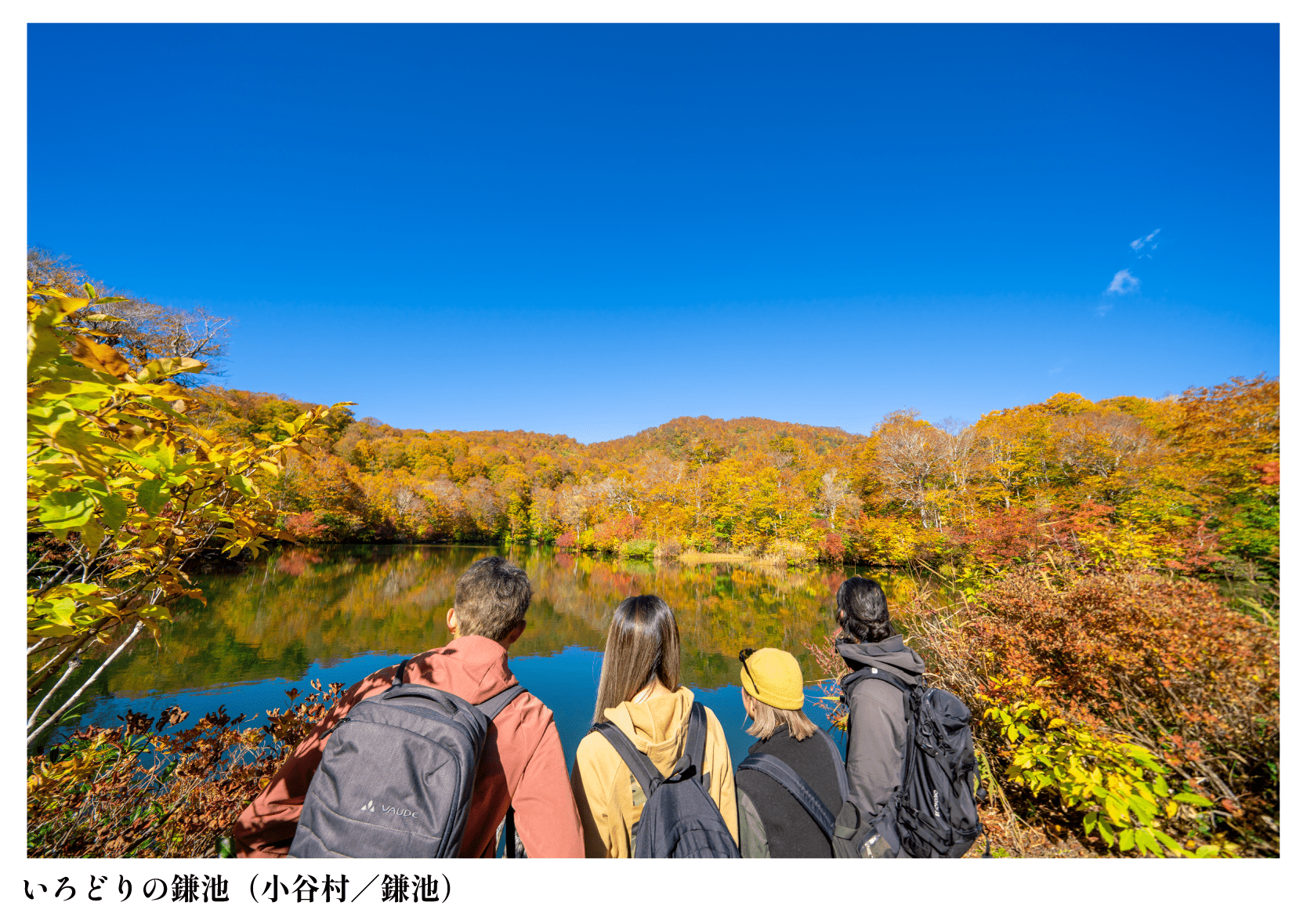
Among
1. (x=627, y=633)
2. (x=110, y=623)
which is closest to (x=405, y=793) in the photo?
(x=627, y=633)

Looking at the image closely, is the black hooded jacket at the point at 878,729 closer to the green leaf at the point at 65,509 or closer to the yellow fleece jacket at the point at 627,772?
the yellow fleece jacket at the point at 627,772

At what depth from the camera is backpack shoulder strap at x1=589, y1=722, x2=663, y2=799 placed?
1.15m

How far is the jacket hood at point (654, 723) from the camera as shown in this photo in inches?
46.8

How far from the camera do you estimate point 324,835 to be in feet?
3.18

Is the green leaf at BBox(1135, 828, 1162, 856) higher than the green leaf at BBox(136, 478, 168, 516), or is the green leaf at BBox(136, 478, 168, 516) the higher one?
the green leaf at BBox(136, 478, 168, 516)

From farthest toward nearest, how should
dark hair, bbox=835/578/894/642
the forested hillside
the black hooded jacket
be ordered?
1. the forested hillside
2. dark hair, bbox=835/578/894/642
3. the black hooded jacket

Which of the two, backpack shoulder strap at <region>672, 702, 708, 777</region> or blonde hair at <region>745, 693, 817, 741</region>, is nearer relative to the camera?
backpack shoulder strap at <region>672, 702, 708, 777</region>

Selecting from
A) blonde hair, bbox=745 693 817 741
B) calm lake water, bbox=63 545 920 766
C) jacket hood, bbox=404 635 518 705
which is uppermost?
jacket hood, bbox=404 635 518 705

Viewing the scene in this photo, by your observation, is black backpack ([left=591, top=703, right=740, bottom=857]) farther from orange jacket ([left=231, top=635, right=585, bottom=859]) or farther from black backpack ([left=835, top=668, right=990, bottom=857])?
black backpack ([left=835, top=668, right=990, bottom=857])

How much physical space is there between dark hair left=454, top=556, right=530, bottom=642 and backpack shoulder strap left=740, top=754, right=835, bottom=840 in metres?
0.76

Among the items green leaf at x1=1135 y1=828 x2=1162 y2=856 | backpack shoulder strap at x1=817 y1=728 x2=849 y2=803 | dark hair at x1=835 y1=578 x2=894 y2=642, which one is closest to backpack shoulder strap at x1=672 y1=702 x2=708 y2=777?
backpack shoulder strap at x1=817 y1=728 x2=849 y2=803

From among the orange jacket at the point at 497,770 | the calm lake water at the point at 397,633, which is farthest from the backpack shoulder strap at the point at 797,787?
the calm lake water at the point at 397,633

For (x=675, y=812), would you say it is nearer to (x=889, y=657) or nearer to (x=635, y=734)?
(x=635, y=734)

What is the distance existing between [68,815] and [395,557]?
2059 centimetres
